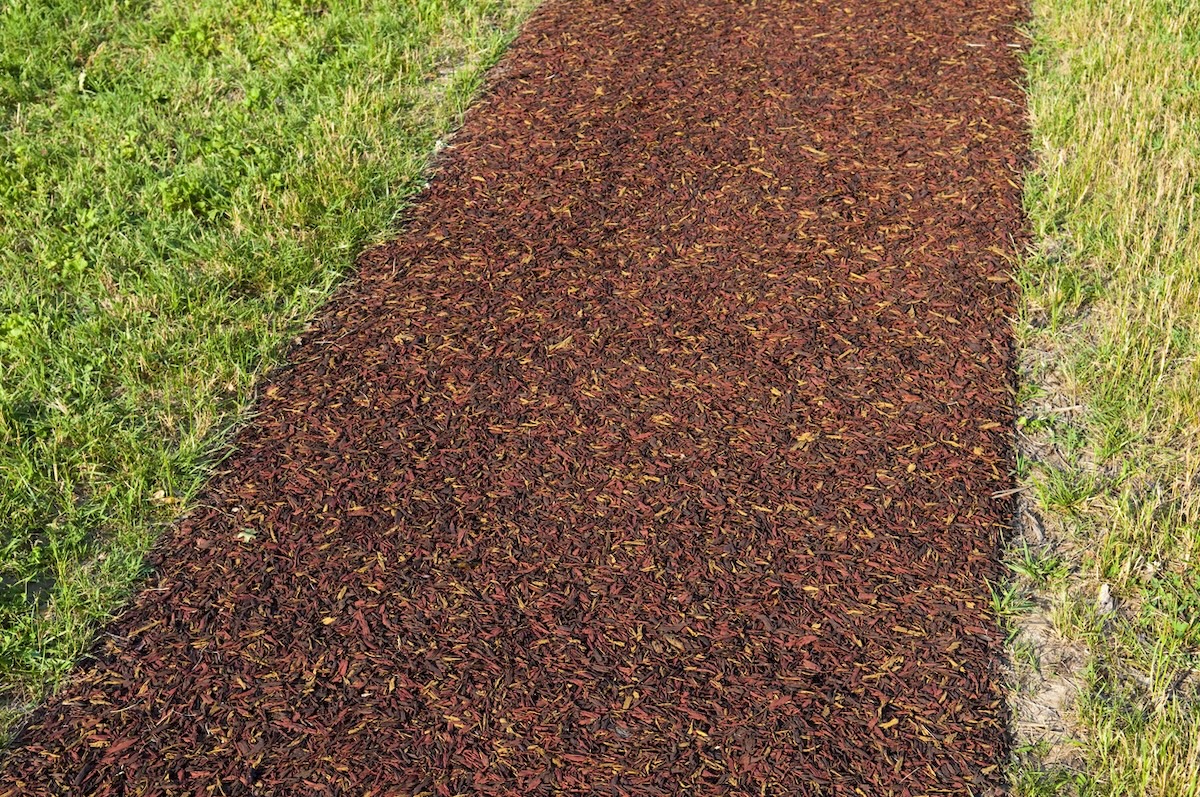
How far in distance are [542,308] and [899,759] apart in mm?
2340

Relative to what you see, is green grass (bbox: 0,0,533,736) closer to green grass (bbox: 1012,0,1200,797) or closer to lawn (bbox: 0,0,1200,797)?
lawn (bbox: 0,0,1200,797)

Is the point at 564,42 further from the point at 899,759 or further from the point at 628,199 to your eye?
the point at 899,759

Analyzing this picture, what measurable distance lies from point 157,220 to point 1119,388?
4.02 metres

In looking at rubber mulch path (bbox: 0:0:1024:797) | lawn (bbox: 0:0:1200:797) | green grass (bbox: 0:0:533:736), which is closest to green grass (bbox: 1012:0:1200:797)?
lawn (bbox: 0:0:1200:797)

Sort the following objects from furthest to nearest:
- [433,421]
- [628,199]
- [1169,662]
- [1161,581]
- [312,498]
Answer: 1. [628,199]
2. [433,421]
3. [312,498]
4. [1161,581]
5. [1169,662]

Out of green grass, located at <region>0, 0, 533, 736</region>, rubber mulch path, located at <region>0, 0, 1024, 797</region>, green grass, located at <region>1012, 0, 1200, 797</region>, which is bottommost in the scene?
green grass, located at <region>1012, 0, 1200, 797</region>

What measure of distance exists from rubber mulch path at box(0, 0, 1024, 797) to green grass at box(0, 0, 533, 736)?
192 millimetres

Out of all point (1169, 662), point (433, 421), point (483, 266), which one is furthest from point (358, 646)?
point (1169, 662)

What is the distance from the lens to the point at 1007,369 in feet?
14.9

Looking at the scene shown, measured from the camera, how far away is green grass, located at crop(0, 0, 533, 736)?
395 centimetres

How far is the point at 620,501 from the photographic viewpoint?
13.1ft

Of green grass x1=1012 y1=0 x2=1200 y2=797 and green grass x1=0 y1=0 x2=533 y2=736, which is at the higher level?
green grass x1=0 y1=0 x2=533 y2=736

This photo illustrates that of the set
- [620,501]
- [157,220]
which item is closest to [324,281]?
[157,220]

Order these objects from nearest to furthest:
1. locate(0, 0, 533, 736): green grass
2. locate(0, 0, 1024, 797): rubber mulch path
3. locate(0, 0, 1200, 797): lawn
A: locate(0, 0, 1024, 797): rubber mulch path < locate(0, 0, 1200, 797): lawn < locate(0, 0, 533, 736): green grass
